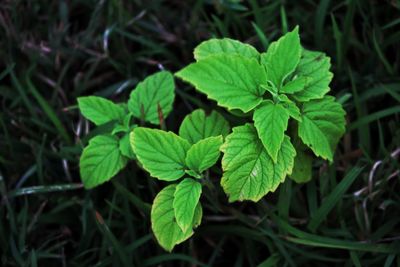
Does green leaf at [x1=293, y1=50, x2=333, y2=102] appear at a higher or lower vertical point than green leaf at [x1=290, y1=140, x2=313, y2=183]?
higher

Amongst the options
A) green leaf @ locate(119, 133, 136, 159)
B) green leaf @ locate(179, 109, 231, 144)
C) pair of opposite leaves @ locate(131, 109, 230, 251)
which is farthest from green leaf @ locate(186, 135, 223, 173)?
green leaf @ locate(119, 133, 136, 159)

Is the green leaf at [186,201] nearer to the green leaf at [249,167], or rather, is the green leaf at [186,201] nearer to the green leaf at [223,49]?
the green leaf at [249,167]

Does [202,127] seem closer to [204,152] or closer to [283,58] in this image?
[204,152]

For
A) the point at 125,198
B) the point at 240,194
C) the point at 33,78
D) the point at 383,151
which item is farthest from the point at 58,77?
the point at 383,151

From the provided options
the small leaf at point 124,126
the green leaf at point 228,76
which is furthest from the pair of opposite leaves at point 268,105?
the small leaf at point 124,126

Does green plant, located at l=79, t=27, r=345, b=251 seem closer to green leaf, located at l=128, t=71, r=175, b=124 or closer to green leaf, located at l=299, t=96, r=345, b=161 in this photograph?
green leaf, located at l=299, t=96, r=345, b=161

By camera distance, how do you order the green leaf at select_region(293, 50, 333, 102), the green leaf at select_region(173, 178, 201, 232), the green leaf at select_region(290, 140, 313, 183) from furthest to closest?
the green leaf at select_region(290, 140, 313, 183) < the green leaf at select_region(293, 50, 333, 102) < the green leaf at select_region(173, 178, 201, 232)
